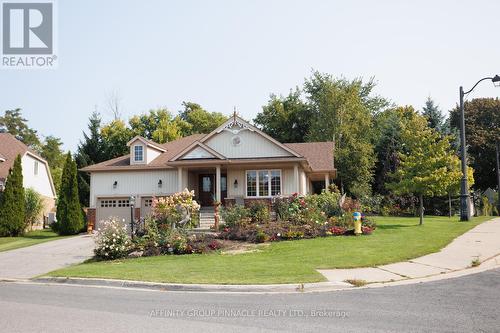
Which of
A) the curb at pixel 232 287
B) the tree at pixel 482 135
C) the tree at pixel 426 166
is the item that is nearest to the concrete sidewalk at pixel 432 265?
the curb at pixel 232 287

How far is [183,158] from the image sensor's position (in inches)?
1069

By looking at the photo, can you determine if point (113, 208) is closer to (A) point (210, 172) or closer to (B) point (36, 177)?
(A) point (210, 172)

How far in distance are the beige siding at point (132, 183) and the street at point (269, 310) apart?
63.1 feet

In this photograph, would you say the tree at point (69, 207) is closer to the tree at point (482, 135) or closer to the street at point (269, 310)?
the street at point (269, 310)

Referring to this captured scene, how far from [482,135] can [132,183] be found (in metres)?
36.0

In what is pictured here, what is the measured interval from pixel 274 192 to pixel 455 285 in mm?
19145

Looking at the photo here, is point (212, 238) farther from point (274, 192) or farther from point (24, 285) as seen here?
point (274, 192)

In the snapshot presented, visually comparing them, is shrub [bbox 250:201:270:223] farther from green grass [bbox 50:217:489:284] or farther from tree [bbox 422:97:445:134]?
tree [bbox 422:97:445:134]

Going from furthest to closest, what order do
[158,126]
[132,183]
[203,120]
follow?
[203,120] < [158,126] < [132,183]

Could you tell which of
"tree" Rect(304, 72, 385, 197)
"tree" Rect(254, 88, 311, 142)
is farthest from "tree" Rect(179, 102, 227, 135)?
"tree" Rect(304, 72, 385, 197)

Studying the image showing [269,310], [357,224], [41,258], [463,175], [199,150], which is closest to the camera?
[269,310]

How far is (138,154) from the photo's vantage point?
30.2 m

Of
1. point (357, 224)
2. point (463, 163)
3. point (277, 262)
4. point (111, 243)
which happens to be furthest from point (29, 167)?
point (463, 163)

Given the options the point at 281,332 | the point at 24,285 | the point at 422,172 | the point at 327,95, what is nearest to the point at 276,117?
the point at 327,95
